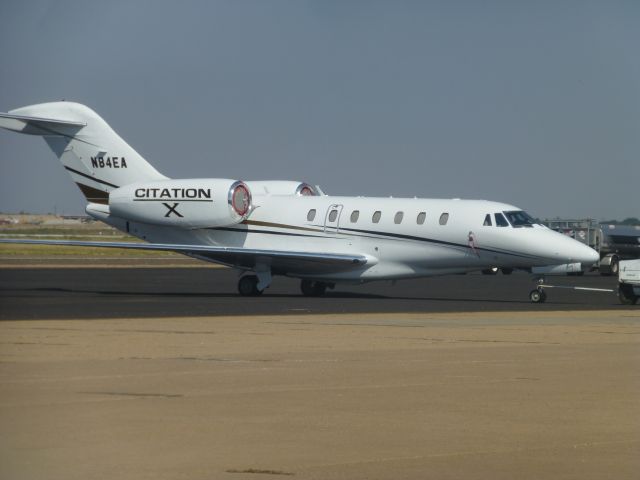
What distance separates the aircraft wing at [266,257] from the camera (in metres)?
36.4

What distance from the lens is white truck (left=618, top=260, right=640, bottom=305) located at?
1288 inches

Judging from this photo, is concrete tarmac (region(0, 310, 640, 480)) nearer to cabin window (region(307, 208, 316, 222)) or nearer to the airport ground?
the airport ground

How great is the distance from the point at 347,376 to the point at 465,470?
594 centimetres

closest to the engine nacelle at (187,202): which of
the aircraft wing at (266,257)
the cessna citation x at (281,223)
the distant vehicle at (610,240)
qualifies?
the cessna citation x at (281,223)

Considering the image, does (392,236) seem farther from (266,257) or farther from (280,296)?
(280,296)

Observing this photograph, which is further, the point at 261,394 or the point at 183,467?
the point at 261,394

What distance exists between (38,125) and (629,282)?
19588mm

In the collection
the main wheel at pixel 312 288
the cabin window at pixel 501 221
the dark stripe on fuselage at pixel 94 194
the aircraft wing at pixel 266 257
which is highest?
the dark stripe on fuselage at pixel 94 194

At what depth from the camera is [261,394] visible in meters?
13.5

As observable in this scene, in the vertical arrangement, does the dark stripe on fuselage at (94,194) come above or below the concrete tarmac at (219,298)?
above

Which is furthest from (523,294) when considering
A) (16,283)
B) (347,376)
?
(347,376)

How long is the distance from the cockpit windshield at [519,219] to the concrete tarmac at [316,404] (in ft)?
41.8

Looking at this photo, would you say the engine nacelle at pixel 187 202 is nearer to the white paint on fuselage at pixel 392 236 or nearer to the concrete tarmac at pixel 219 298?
the white paint on fuselage at pixel 392 236

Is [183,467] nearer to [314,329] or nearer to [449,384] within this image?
[449,384]
